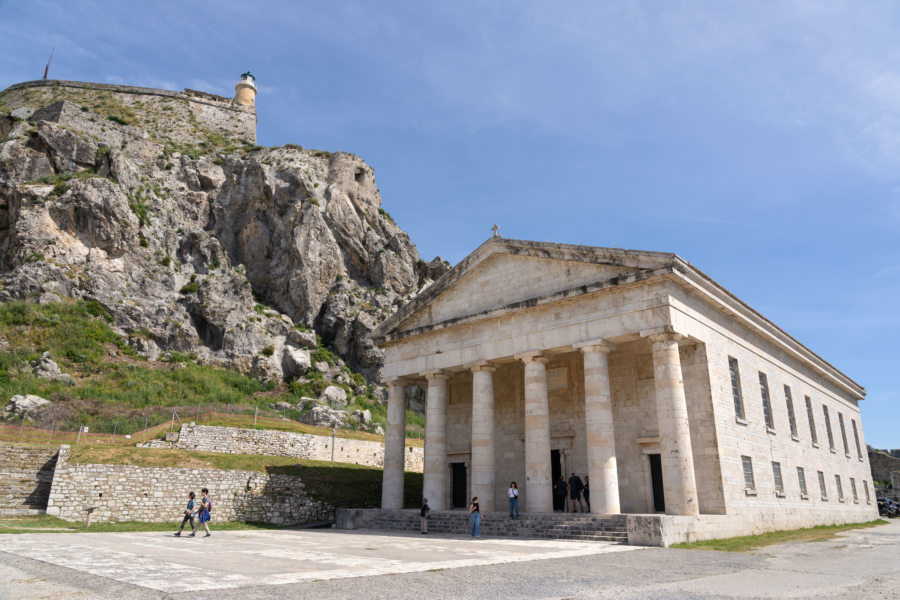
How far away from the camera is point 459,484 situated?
28438 millimetres

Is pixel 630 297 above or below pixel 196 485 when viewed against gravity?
above

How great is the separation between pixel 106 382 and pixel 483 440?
32.6 m

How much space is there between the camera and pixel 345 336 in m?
62.1

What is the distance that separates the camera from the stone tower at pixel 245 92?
85125mm

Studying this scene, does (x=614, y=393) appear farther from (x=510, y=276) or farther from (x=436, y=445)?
(x=436, y=445)

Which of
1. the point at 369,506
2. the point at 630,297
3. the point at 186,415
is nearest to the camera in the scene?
the point at 630,297

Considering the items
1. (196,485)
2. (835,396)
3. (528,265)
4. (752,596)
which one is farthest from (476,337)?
(835,396)

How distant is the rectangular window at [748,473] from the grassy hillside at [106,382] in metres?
25.4

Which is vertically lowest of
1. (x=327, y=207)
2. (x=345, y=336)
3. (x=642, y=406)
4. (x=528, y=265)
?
(x=642, y=406)

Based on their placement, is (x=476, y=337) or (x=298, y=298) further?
(x=298, y=298)

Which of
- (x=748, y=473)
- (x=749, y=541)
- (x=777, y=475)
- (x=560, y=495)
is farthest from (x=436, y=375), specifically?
(x=777, y=475)

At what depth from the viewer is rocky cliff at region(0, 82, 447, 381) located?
52.0m

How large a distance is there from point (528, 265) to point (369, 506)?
1453 centimetres

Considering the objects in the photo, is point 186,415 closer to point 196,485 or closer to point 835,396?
point 196,485
